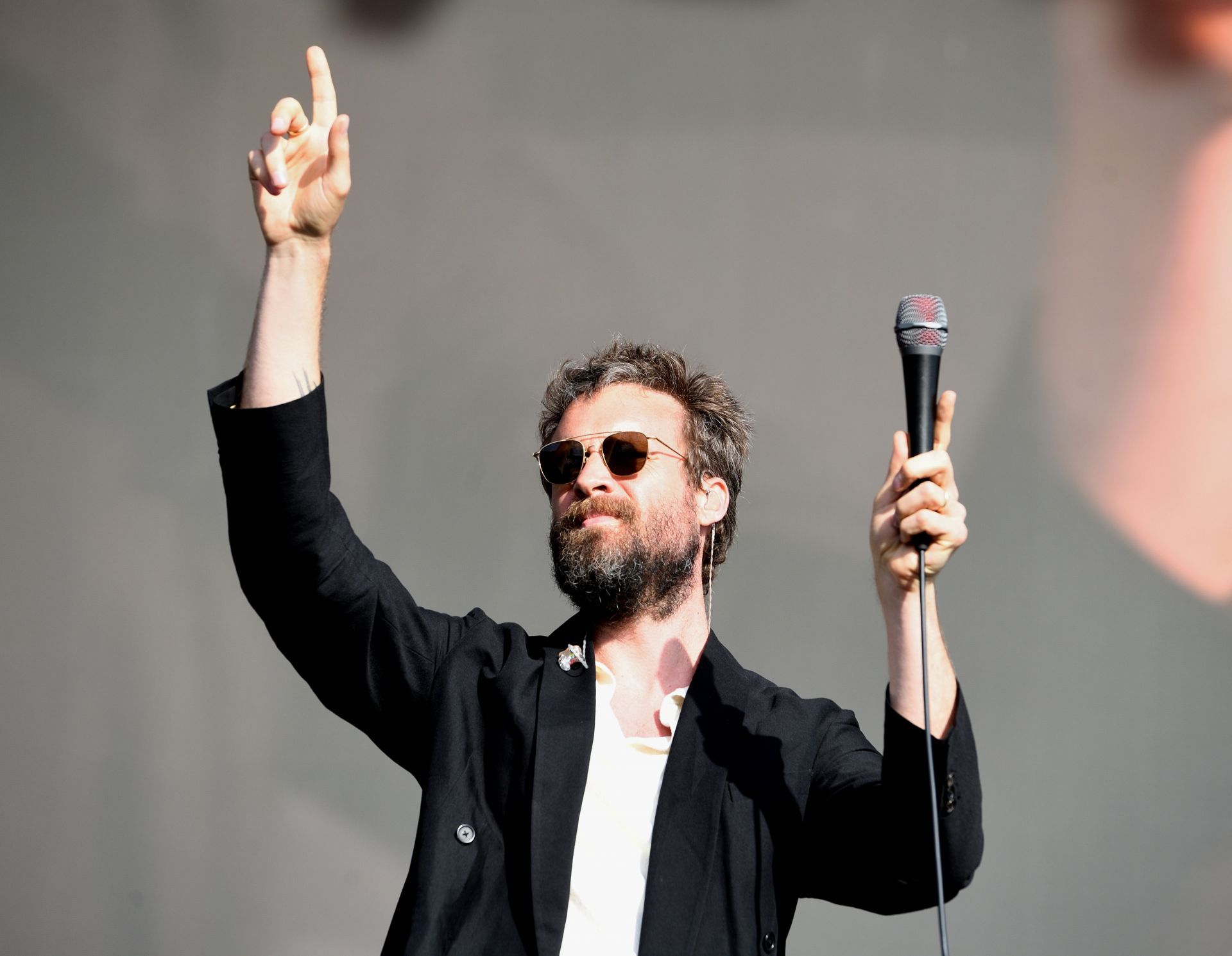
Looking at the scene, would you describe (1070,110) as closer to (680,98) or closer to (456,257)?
(680,98)

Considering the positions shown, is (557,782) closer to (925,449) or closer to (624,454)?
(624,454)

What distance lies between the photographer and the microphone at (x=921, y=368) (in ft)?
5.40

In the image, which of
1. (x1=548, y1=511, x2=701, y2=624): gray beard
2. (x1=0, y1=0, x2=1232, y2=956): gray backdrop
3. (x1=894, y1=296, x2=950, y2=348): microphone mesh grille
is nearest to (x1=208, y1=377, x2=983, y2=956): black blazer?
(x1=548, y1=511, x2=701, y2=624): gray beard

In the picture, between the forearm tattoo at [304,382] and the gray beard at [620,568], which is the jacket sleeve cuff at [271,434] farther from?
the gray beard at [620,568]

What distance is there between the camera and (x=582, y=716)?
2115 millimetres

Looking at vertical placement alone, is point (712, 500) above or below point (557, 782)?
above

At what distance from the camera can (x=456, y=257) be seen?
13.5 ft

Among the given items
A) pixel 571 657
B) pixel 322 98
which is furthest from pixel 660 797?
pixel 322 98

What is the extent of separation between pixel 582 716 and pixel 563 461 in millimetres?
499

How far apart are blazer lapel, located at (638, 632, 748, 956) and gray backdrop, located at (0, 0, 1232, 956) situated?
1.69m

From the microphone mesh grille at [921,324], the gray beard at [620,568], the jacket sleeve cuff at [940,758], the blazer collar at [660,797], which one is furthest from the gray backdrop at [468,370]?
the microphone mesh grille at [921,324]

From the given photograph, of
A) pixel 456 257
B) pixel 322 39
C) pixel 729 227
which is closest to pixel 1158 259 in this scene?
pixel 729 227

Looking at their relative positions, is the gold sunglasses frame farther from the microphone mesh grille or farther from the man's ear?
the microphone mesh grille

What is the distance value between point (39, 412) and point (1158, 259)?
3.47 m
